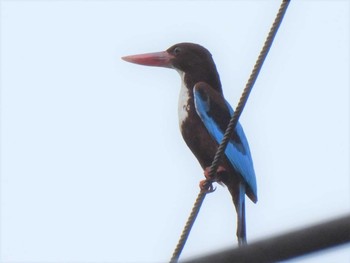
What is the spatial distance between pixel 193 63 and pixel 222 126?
588 millimetres

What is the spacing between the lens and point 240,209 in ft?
18.0

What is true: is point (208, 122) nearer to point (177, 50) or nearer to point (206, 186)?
point (177, 50)

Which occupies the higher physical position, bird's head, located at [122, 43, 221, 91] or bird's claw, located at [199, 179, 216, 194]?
bird's head, located at [122, 43, 221, 91]

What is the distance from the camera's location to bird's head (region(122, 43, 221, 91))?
20.1ft

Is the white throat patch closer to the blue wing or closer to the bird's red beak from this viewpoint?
the blue wing

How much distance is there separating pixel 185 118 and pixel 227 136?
112 inches

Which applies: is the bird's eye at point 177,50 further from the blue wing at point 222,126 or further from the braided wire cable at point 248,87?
the braided wire cable at point 248,87

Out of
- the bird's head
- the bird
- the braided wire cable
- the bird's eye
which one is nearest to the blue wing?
the bird

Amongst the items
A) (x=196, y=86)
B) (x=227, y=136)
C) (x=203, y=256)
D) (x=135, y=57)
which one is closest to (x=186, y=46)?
(x=196, y=86)

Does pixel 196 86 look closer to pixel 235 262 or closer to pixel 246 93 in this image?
pixel 246 93

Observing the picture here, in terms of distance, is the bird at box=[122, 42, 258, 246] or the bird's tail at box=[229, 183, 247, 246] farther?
the bird at box=[122, 42, 258, 246]

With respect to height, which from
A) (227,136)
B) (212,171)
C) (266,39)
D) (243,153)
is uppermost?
(266,39)

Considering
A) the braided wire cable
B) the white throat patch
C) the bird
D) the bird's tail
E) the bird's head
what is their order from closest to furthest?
the braided wire cable < the bird's tail < the bird < the white throat patch < the bird's head

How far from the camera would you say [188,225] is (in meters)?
3.08
